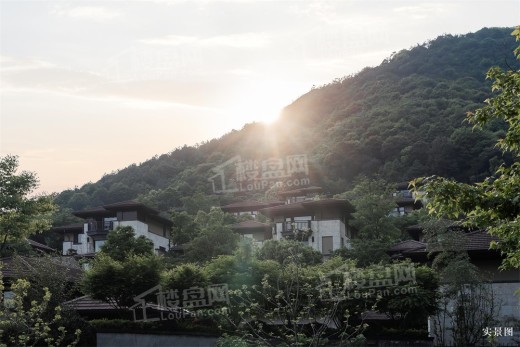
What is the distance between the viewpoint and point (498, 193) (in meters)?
11.2

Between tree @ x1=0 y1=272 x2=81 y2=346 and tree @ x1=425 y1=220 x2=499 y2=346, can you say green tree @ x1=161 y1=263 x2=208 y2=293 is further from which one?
tree @ x1=425 y1=220 x2=499 y2=346

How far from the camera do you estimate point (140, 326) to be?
28484 mm

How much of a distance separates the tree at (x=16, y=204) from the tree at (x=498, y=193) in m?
34.2

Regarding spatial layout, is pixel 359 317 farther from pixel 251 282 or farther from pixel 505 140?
pixel 505 140

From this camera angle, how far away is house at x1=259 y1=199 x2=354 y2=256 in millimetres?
57312

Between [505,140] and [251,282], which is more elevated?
[505,140]

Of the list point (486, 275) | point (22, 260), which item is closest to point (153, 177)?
point (22, 260)

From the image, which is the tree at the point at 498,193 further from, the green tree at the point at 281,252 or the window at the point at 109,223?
the window at the point at 109,223

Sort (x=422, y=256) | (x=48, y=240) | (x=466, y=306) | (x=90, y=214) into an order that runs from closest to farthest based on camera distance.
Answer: (x=466, y=306), (x=422, y=256), (x=90, y=214), (x=48, y=240)

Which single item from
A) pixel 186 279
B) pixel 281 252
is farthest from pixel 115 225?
pixel 186 279

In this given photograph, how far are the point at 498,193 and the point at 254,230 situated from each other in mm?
54159

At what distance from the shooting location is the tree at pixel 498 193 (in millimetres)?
11133

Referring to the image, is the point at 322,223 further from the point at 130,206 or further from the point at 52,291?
the point at 52,291

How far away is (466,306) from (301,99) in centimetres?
12540
